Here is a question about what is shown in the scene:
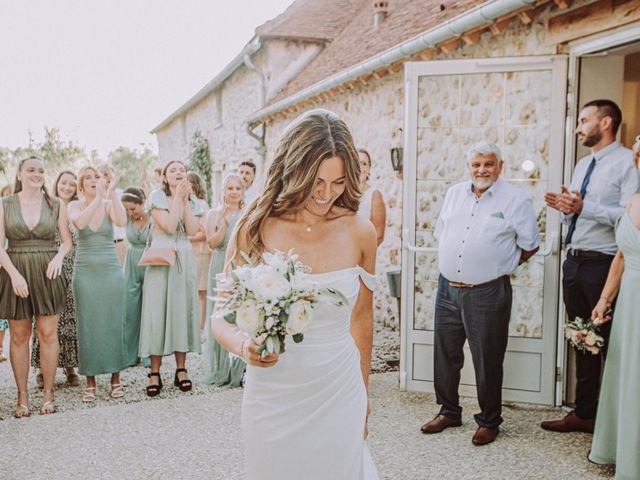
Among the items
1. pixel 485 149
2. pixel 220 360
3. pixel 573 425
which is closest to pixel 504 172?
pixel 485 149

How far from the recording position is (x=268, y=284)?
1.76m

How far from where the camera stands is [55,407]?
516 centimetres

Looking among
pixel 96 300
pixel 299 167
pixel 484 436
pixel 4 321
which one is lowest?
pixel 484 436

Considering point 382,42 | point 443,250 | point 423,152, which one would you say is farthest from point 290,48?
point 443,250

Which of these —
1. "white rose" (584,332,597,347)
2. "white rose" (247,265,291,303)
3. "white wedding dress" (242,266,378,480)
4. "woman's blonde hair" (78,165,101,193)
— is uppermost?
"woman's blonde hair" (78,165,101,193)

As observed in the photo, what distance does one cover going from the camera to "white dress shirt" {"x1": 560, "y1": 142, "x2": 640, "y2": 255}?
424 cm

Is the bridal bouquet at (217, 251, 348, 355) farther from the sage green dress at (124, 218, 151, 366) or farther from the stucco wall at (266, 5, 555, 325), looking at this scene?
the stucco wall at (266, 5, 555, 325)

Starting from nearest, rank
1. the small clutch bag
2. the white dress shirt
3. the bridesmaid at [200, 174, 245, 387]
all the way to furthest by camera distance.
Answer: the white dress shirt, the small clutch bag, the bridesmaid at [200, 174, 245, 387]

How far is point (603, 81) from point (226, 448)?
4.09 metres

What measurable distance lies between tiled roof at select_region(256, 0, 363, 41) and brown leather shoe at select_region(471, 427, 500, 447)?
11.3m

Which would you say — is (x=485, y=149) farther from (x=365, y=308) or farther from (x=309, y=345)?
(x=309, y=345)

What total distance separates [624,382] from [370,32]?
9144mm

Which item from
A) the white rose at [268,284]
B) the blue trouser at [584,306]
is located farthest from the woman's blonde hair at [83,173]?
the white rose at [268,284]

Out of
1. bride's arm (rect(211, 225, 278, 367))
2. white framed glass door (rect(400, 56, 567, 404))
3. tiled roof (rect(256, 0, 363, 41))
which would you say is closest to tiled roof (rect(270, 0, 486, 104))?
tiled roof (rect(256, 0, 363, 41))
